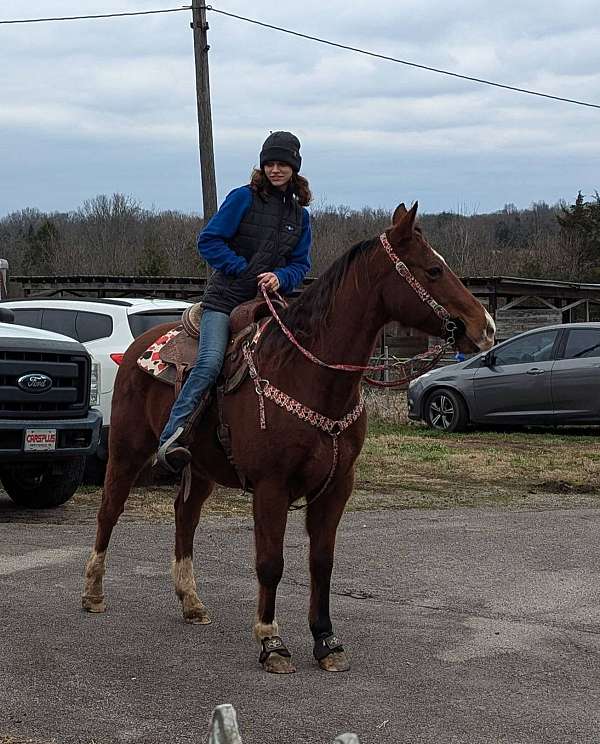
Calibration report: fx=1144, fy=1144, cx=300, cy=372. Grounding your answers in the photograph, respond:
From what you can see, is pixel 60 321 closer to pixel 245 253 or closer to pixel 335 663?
pixel 245 253

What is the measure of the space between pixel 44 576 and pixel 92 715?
10.2 ft

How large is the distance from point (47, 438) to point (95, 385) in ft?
4.25

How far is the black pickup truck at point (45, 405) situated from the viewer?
10055 millimetres

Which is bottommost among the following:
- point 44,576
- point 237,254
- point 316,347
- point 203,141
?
point 44,576

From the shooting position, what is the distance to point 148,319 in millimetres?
12258

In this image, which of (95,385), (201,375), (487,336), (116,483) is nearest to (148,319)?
(95,385)

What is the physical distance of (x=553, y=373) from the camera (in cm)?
1842

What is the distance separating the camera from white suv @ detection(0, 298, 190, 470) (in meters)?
11.8

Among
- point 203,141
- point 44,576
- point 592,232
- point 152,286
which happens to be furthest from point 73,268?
point 44,576

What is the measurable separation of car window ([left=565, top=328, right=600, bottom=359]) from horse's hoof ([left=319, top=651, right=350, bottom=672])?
13402 mm

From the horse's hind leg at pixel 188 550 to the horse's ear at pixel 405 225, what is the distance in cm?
207

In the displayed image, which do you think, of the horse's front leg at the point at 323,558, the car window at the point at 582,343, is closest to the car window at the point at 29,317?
the horse's front leg at the point at 323,558

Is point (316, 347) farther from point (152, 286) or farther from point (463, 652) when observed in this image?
point (152, 286)

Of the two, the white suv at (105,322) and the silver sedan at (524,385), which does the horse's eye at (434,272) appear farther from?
the silver sedan at (524,385)
